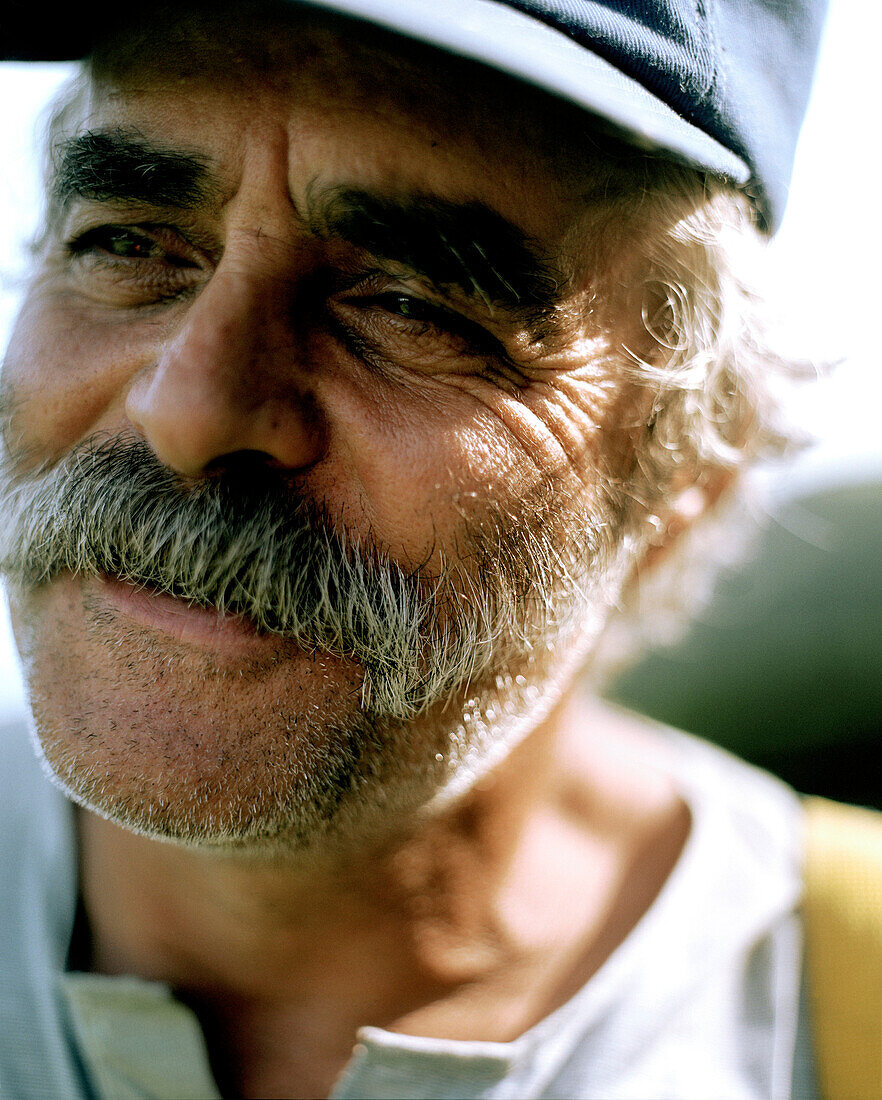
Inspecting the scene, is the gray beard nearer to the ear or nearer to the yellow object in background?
the ear

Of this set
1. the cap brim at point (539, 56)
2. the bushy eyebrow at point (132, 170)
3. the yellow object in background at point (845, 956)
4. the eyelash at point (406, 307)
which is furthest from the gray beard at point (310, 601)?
the yellow object in background at point (845, 956)

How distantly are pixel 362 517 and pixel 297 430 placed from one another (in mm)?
146

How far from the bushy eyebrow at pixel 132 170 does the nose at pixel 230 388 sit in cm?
15

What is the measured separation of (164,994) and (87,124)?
138 cm

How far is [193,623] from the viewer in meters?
1.13

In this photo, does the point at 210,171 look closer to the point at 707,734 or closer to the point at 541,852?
the point at 541,852

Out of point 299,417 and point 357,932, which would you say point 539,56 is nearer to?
Answer: point 299,417

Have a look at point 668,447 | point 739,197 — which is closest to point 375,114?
point 739,197

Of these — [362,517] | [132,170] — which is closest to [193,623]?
[362,517]

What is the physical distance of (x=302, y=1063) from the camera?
1420 mm

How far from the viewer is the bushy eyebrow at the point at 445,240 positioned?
3.65 feet

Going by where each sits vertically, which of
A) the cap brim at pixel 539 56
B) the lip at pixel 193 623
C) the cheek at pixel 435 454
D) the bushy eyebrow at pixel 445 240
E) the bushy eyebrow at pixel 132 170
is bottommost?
the lip at pixel 193 623

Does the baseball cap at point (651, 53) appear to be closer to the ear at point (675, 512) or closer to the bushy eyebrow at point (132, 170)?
the bushy eyebrow at point (132, 170)

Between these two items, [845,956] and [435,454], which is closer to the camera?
[435,454]
